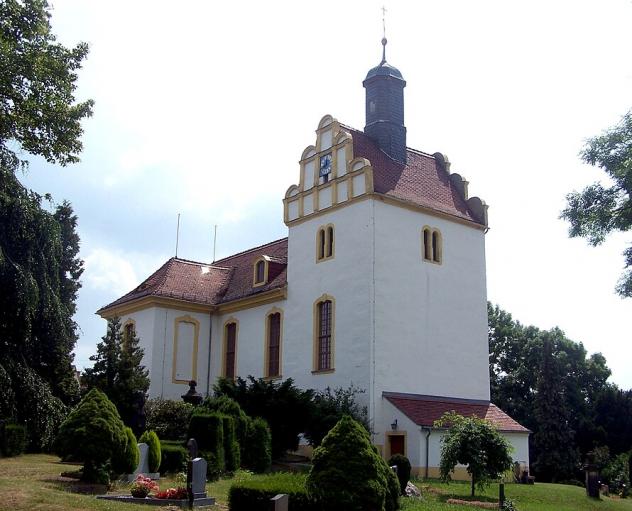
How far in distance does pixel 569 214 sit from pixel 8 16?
13.4 metres

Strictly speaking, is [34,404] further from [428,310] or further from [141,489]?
[428,310]

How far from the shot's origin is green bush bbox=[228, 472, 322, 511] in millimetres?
14508

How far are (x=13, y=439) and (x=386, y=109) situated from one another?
19861mm

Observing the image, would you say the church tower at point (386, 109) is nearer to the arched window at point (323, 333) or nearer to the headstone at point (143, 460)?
the arched window at point (323, 333)

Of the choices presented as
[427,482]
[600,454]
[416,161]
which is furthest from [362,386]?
[600,454]

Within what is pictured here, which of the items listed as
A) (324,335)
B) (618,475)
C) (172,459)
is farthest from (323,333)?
(618,475)

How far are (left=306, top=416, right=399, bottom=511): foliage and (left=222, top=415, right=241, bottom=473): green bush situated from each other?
9347mm

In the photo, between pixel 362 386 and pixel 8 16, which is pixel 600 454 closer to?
pixel 362 386

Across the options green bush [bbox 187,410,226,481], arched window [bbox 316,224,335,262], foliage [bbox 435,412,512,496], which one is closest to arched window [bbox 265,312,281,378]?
arched window [bbox 316,224,335,262]

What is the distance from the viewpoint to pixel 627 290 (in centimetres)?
1928

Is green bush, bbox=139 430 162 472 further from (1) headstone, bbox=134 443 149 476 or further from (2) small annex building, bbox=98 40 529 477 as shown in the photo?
(2) small annex building, bbox=98 40 529 477

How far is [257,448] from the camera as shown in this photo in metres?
25.2

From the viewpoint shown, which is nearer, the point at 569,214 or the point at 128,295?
the point at 569,214

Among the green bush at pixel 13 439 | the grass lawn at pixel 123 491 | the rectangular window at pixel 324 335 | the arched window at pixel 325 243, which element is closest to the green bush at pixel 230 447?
the grass lawn at pixel 123 491
